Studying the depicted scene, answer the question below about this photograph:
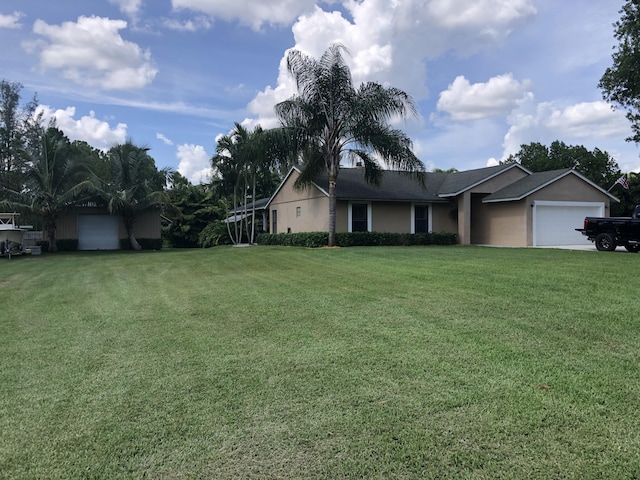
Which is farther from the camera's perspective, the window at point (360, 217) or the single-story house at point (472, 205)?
the window at point (360, 217)

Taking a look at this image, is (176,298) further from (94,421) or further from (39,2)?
(39,2)

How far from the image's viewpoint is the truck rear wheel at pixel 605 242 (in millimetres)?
15688

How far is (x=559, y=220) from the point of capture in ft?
69.4

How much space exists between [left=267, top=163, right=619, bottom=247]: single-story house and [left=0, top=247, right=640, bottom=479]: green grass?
1490cm

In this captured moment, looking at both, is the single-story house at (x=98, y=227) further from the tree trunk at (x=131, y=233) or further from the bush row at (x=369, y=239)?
the bush row at (x=369, y=239)

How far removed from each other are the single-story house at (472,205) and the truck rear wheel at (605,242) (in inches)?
171

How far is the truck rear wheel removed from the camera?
51.5 ft

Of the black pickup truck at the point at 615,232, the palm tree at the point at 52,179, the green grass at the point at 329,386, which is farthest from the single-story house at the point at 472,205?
the green grass at the point at 329,386

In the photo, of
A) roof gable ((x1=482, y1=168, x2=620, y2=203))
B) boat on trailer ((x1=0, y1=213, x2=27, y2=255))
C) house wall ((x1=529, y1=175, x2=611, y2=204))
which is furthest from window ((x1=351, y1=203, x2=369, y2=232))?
boat on trailer ((x1=0, y1=213, x2=27, y2=255))

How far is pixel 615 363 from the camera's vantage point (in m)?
4.02

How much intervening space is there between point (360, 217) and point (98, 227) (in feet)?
54.1

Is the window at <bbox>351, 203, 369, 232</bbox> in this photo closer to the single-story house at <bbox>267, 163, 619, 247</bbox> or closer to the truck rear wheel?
the single-story house at <bbox>267, 163, 619, 247</bbox>

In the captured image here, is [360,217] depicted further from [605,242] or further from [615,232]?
[615,232]

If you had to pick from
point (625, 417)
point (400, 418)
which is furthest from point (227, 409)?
point (625, 417)
